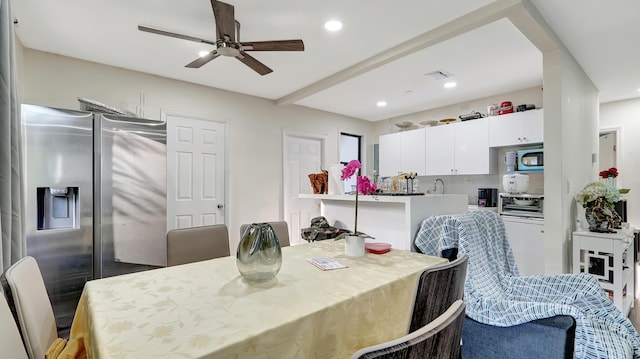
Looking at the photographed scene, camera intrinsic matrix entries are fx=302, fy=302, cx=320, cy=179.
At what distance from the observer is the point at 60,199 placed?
2273 mm

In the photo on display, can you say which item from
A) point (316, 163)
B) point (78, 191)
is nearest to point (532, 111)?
point (316, 163)

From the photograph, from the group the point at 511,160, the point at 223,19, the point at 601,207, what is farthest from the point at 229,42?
the point at 511,160

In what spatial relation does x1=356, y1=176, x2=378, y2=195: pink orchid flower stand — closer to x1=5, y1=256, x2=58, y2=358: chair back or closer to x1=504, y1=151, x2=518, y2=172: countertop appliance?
x1=5, y1=256, x2=58, y2=358: chair back

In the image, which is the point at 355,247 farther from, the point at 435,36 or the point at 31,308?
the point at 435,36

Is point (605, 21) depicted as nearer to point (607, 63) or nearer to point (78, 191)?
point (607, 63)

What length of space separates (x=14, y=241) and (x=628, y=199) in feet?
20.2

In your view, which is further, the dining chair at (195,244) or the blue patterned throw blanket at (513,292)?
the dining chair at (195,244)

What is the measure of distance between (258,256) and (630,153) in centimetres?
520

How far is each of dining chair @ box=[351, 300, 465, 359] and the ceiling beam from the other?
208 centimetres

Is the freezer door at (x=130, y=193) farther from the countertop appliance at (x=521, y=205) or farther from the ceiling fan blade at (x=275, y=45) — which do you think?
the countertop appliance at (x=521, y=205)

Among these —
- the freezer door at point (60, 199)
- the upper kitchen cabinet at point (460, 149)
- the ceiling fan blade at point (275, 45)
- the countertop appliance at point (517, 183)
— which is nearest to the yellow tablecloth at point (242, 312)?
the freezer door at point (60, 199)

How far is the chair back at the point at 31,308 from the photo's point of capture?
99 centimetres

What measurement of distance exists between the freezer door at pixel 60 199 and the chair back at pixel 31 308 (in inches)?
49.6

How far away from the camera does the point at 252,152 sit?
429 centimetres
